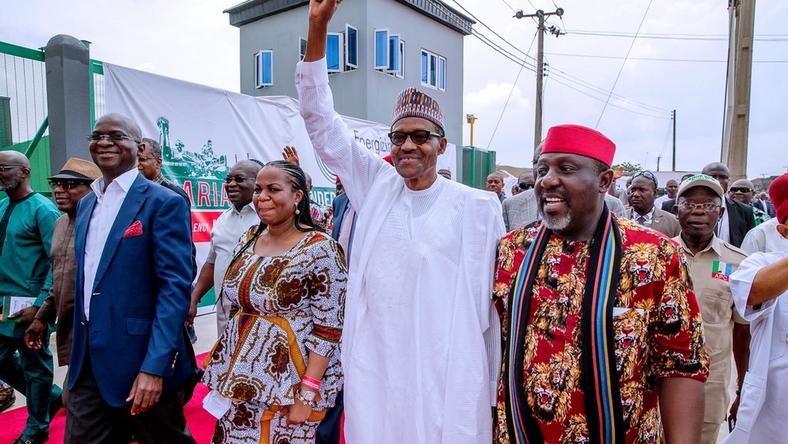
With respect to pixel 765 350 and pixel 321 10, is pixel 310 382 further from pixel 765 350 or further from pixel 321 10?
pixel 765 350

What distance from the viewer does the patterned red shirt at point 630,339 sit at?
1.55 m

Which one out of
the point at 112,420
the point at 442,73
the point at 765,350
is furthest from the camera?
the point at 442,73

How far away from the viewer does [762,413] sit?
2.16 meters

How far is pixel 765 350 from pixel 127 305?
9.31 feet

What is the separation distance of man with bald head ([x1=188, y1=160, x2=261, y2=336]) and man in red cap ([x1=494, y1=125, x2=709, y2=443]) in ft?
9.07

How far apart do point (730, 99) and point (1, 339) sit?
12586mm

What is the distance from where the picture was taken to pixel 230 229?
3992 millimetres

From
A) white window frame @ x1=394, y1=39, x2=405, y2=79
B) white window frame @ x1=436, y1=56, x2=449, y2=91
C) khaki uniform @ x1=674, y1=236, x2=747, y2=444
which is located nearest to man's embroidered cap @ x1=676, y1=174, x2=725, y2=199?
khaki uniform @ x1=674, y1=236, x2=747, y2=444

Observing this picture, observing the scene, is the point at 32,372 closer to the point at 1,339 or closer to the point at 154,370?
the point at 1,339

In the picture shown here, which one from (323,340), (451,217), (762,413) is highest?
(451,217)

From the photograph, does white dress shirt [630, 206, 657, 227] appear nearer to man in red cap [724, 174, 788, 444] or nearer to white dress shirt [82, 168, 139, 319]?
man in red cap [724, 174, 788, 444]

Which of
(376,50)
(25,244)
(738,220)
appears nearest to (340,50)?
(376,50)

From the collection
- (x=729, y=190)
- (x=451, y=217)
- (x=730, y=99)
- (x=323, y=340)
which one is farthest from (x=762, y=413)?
(x=730, y=99)

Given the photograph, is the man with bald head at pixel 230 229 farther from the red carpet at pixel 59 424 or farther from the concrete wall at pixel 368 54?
the concrete wall at pixel 368 54
